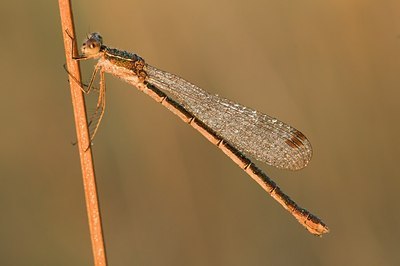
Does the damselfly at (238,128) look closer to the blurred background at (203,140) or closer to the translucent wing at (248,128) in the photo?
the translucent wing at (248,128)

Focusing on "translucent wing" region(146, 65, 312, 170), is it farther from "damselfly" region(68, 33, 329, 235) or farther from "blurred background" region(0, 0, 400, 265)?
"blurred background" region(0, 0, 400, 265)

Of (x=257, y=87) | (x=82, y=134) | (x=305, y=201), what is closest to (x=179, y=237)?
(x=305, y=201)

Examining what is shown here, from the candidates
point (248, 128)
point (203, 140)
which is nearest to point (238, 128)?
point (248, 128)

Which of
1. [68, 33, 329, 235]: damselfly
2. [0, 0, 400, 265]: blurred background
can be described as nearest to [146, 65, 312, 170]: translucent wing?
[68, 33, 329, 235]: damselfly

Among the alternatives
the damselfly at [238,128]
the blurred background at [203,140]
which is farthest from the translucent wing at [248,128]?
the blurred background at [203,140]
